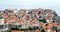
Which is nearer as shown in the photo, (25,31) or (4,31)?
(4,31)

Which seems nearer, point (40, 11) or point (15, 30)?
point (15, 30)

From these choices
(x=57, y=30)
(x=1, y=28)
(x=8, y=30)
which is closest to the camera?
(x=1, y=28)

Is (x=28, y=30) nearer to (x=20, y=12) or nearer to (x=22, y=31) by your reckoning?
(x=22, y=31)

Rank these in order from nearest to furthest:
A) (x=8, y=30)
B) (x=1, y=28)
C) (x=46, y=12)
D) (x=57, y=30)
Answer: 1. (x=1, y=28)
2. (x=8, y=30)
3. (x=57, y=30)
4. (x=46, y=12)

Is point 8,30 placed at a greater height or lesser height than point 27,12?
greater

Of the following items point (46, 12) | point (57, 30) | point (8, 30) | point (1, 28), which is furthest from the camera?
point (46, 12)

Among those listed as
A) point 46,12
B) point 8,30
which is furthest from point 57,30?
point 46,12

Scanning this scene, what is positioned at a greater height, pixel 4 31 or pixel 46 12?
pixel 4 31

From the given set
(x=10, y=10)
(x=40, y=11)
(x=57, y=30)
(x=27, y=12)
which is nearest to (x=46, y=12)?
(x=40, y=11)

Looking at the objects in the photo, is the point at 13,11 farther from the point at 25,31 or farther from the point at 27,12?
the point at 25,31
